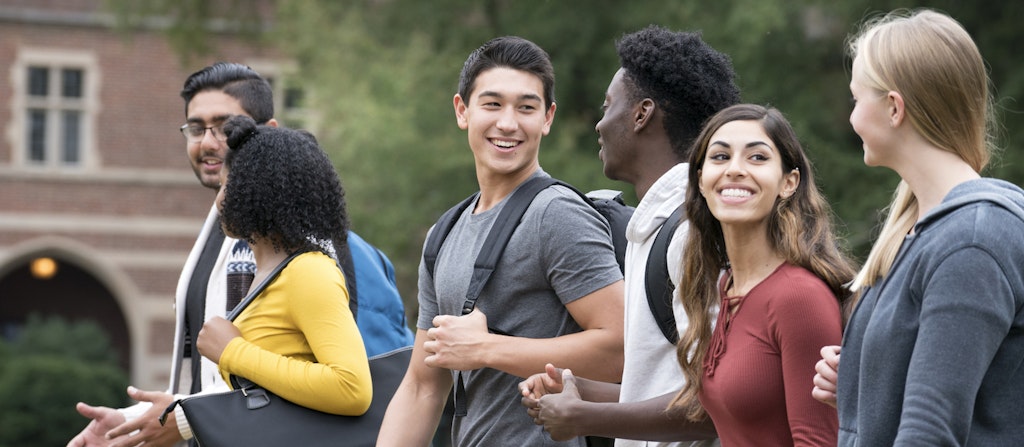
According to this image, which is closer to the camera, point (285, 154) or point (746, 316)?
point (746, 316)

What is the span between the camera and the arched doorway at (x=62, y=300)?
982 inches

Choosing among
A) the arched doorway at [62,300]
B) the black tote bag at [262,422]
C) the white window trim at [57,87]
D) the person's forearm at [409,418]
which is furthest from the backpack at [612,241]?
the arched doorway at [62,300]

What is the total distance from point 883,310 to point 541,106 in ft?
5.05

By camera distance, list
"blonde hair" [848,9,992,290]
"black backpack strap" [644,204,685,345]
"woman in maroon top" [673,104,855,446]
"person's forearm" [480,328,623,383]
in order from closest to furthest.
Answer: "blonde hair" [848,9,992,290] < "woman in maroon top" [673,104,855,446] < "black backpack strap" [644,204,685,345] < "person's forearm" [480,328,623,383]

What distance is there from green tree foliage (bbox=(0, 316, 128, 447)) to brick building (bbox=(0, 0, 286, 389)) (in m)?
1.58

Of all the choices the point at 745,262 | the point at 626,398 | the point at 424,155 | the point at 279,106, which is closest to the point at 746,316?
the point at 745,262

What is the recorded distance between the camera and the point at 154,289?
24422 millimetres

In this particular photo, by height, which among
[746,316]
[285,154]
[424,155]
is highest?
[424,155]

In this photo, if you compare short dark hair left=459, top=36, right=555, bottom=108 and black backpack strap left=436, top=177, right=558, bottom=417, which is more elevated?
short dark hair left=459, top=36, right=555, bottom=108

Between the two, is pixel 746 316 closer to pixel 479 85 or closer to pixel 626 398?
pixel 626 398

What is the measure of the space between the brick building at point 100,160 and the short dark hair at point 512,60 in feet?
68.2

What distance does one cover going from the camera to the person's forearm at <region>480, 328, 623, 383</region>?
337 centimetres

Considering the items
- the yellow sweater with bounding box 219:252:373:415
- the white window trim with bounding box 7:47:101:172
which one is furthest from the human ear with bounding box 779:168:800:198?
the white window trim with bounding box 7:47:101:172

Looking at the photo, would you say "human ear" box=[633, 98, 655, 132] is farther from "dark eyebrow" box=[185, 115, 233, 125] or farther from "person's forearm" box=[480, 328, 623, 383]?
"dark eyebrow" box=[185, 115, 233, 125]
